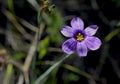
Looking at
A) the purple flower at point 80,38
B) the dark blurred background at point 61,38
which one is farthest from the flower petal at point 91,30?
the dark blurred background at point 61,38

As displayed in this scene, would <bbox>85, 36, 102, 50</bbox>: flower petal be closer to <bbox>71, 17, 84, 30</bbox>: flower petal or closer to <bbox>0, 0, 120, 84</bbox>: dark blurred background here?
<bbox>71, 17, 84, 30</bbox>: flower petal

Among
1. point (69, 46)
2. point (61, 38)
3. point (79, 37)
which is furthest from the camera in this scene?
point (61, 38)

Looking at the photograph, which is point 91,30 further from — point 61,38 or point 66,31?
point 61,38

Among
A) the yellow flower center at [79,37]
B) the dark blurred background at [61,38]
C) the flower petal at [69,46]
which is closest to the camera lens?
the flower petal at [69,46]

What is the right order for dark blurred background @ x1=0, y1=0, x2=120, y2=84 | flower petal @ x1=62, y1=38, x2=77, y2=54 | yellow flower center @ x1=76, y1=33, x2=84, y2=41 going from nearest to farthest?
flower petal @ x1=62, y1=38, x2=77, y2=54, yellow flower center @ x1=76, y1=33, x2=84, y2=41, dark blurred background @ x1=0, y1=0, x2=120, y2=84

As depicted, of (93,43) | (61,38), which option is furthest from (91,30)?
(61,38)

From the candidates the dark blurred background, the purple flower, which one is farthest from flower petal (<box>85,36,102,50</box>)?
the dark blurred background

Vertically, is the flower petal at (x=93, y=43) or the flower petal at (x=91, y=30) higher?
the flower petal at (x=91, y=30)

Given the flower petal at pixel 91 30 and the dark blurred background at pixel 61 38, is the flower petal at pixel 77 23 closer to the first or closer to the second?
the flower petal at pixel 91 30

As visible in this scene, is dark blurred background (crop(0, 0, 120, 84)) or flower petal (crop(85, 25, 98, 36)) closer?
flower petal (crop(85, 25, 98, 36))
